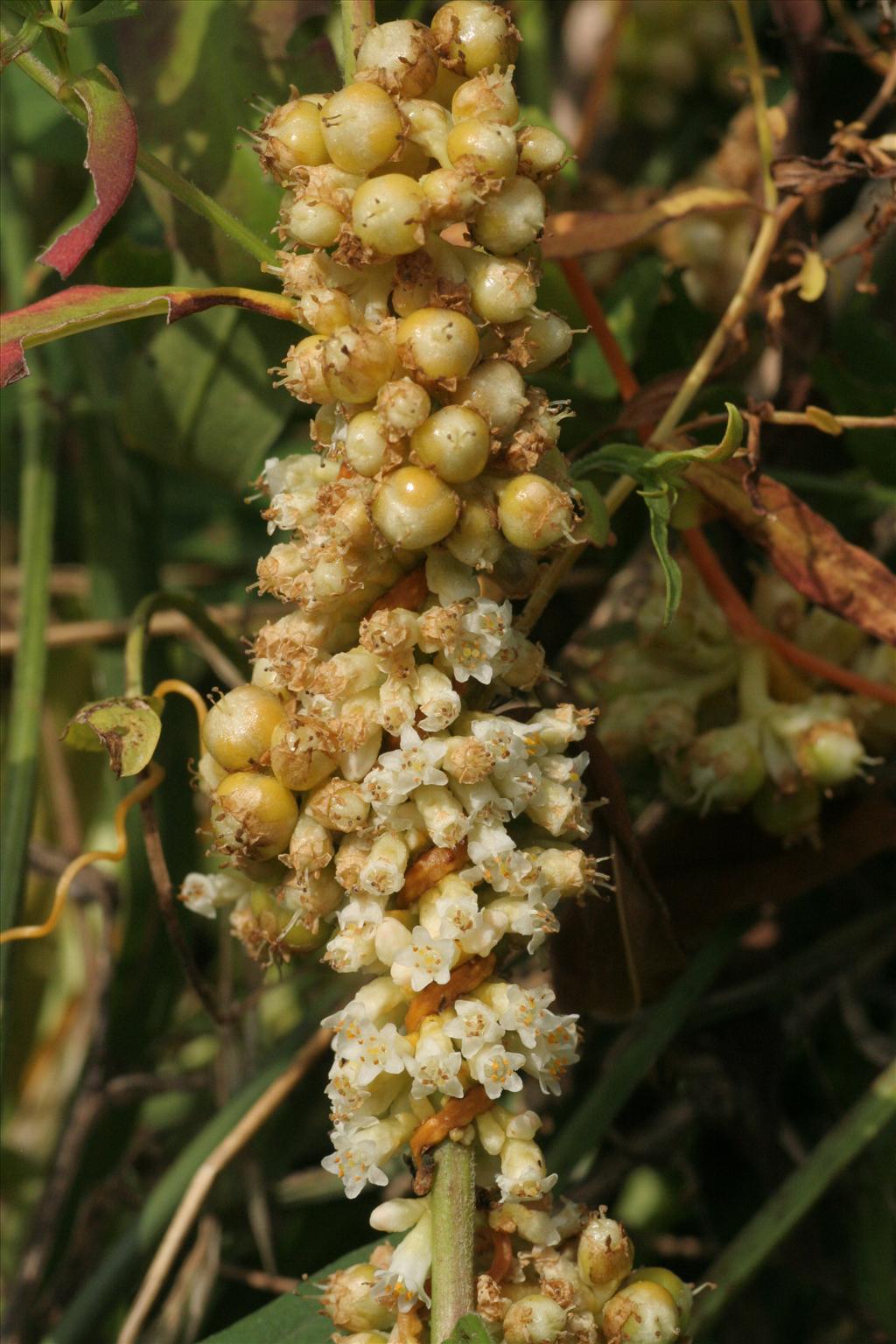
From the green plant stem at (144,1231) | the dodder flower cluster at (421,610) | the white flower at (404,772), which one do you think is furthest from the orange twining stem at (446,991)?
the green plant stem at (144,1231)

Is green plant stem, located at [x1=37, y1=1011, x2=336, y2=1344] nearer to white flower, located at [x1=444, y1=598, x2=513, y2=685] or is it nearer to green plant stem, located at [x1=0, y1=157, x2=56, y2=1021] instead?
green plant stem, located at [x1=0, y1=157, x2=56, y2=1021]

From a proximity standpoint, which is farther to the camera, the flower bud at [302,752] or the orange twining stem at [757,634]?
the orange twining stem at [757,634]

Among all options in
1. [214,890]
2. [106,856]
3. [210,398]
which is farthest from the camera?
[210,398]

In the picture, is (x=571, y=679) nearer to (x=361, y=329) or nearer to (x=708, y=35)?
(x=361, y=329)

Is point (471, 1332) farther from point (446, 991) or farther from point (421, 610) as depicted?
point (421, 610)

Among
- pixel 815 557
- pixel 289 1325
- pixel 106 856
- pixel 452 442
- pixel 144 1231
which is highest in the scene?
pixel 452 442

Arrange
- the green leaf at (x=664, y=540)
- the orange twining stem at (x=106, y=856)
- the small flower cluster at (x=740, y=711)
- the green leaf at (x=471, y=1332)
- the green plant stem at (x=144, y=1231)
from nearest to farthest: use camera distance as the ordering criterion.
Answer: the green leaf at (x=471, y=1332)
the green leaf at (x=664, y=540)
the orange twining stem at (x=106, y=856)
the small flower cluster at (x=740, y=711)
the green plant stem at (x=144, y=1231)

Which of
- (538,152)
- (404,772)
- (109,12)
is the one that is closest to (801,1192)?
(404,772)

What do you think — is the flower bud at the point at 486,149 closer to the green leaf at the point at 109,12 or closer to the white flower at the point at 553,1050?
the green leaf at the point at 109,12

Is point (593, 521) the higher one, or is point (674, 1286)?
point (593, 521)
